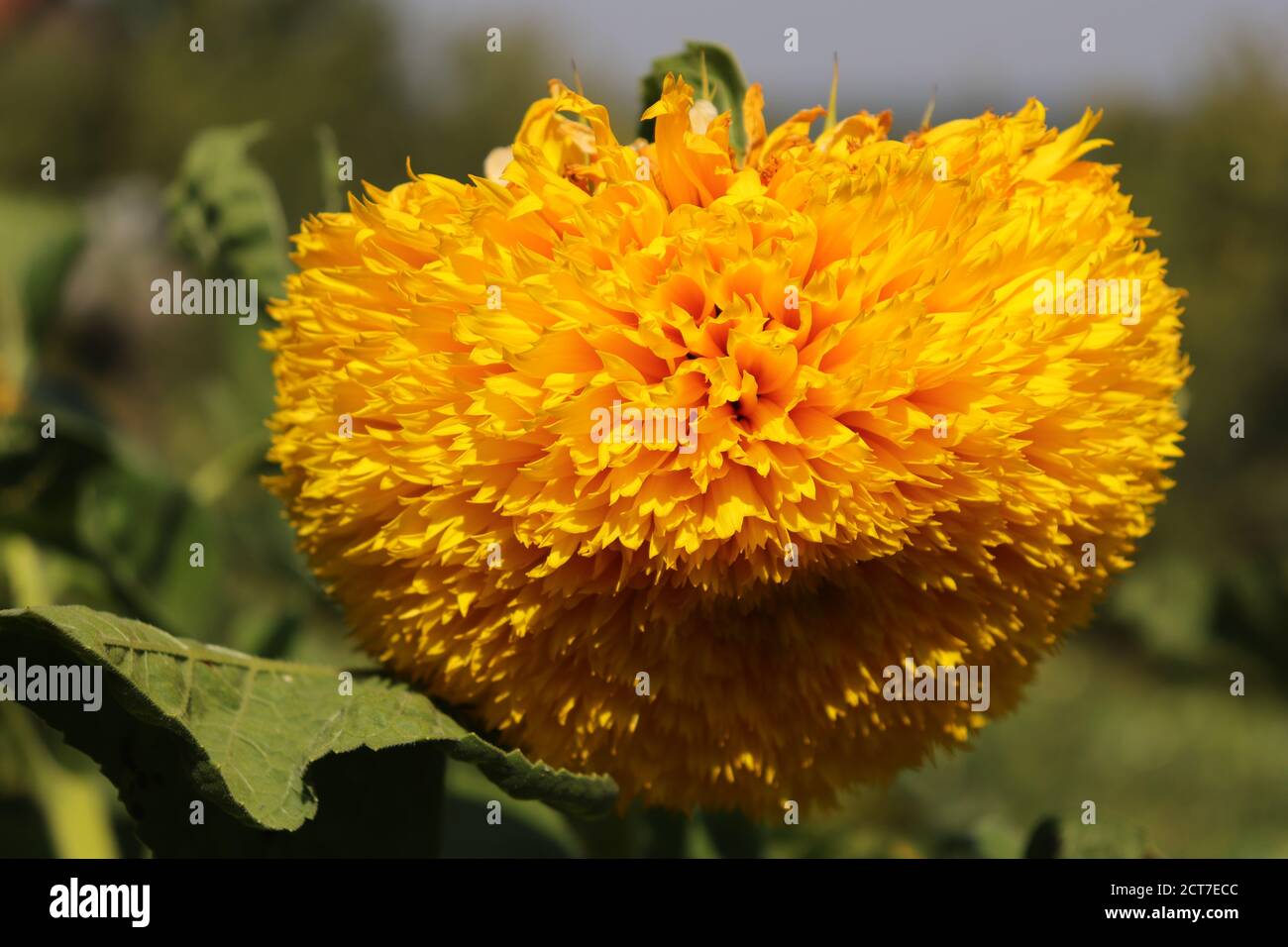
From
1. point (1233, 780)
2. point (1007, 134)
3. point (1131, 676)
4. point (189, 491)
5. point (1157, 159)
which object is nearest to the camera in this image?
point (1007, 134)

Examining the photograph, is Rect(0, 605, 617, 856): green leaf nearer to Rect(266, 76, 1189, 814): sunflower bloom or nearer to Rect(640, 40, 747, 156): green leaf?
Rect(266, 76, 1189, 814): sunflower bloom

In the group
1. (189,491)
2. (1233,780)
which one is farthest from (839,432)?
(1233,780)

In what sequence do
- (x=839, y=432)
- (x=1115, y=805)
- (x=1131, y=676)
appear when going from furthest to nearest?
(x=1131, y=676) → (x=1115, y=805) → (x=839, y=432)

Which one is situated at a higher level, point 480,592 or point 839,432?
point 839,432

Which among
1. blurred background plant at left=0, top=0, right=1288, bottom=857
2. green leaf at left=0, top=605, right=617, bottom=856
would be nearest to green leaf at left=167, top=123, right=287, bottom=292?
blurred background plant at left=0, top=0, right=1288, bottom=857

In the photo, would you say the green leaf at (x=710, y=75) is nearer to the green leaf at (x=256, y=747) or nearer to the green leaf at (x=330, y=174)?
the green leaf at (x=330, y=174)
